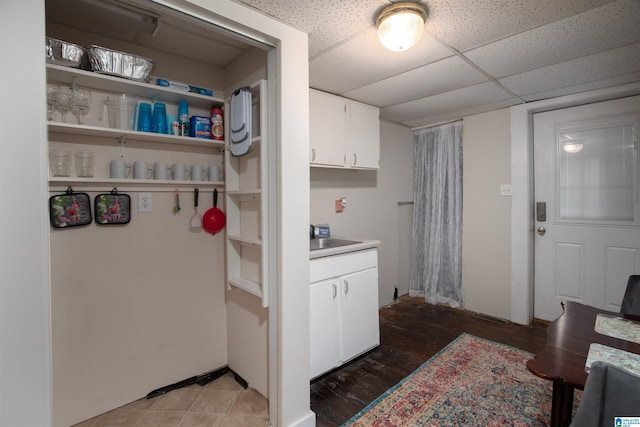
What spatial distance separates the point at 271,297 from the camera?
173cm

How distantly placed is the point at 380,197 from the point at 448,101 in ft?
4.01

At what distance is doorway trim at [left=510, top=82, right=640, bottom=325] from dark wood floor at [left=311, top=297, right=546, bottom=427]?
0.26 metres

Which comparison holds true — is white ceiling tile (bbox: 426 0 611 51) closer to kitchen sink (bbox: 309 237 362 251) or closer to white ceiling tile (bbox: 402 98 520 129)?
white ceiling tile (bbox: 402 98 520 129)

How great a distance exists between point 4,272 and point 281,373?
4.09ft

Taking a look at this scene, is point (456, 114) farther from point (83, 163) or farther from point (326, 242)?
point (83, 163)

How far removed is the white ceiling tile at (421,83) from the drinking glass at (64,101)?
1975 mm

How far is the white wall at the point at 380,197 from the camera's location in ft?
9.90

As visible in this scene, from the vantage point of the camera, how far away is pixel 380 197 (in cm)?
362

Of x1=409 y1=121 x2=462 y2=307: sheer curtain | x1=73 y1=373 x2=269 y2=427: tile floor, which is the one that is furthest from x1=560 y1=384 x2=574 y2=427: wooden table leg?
x1=409 y1=121 x2=462 y2=307: sheer curtain

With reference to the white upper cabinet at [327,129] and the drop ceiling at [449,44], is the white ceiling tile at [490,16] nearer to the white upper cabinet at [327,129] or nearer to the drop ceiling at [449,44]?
the drop ceiling at [449,44]

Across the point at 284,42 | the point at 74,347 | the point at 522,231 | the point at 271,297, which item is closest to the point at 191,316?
the point at 74,347

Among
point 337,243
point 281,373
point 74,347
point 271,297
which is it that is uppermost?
point 337,243

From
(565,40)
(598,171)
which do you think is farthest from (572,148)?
(565,40)

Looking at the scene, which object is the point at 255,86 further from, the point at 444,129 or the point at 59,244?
the point at 444,129
